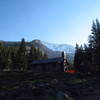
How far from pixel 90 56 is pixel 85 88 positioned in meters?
28.4

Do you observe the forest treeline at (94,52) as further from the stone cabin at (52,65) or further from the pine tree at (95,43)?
the stone cabin at (52,65)

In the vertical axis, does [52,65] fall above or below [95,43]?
below

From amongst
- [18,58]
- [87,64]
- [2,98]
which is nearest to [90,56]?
[87,64]

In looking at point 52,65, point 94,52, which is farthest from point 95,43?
point 52,65

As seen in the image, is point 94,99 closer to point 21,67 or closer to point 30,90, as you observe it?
point 30,90

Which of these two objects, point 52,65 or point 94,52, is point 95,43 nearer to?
point 94,52

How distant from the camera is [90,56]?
5503 centimetres

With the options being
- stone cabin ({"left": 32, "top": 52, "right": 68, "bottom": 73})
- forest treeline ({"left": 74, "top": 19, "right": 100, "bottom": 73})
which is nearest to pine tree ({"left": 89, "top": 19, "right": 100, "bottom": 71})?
forest treeline ({"left": 74, "top": 19, "right": 100, "bottom": 73})

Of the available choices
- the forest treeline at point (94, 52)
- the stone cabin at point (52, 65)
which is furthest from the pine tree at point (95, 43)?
the stone cabin at point (52, 65)

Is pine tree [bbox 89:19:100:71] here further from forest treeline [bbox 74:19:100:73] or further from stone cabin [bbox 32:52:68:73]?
stone cabin [bbox 32:52:68:73]

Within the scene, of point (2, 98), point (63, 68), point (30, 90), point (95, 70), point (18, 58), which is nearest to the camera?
point (2, 98)

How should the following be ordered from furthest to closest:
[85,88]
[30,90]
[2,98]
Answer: [85,88] → [30,90] → [2,98]

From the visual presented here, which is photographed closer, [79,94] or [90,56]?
[79,94]

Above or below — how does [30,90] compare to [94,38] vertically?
below
